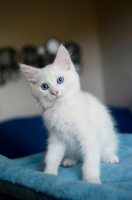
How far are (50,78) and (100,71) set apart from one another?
7.86ft

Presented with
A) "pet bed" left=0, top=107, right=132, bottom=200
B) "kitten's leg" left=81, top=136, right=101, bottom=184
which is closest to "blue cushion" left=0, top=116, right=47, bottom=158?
"pet bed" left=0, top=107, right=132, bottom=200

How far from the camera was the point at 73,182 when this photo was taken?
89 cm

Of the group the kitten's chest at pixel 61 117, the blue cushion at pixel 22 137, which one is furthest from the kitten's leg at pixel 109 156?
the blue cushion at pixel 22 137

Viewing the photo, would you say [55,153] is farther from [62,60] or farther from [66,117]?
[62,60]

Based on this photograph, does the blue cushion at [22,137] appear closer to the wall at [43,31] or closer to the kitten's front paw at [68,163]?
the wall at [43,31]

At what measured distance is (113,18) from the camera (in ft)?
10.2

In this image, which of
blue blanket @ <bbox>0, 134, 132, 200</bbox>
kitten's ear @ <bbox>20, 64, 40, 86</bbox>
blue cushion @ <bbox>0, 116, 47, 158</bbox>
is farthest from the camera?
blue cushion @ <bbox>0, 116, 47, 158</bbox>

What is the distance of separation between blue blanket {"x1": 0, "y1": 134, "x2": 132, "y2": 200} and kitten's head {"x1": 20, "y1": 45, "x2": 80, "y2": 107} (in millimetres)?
315

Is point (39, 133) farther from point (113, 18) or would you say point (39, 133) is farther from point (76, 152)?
point (113, 18)

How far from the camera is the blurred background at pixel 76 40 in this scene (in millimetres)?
2994

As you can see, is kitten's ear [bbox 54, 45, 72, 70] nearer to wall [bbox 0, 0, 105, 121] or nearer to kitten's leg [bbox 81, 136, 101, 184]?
kitten's leg [bbox 81, 136, 101, 184]

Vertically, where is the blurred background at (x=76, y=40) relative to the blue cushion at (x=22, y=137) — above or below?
above

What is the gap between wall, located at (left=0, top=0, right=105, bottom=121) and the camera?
303 cm

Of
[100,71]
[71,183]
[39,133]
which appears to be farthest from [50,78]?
[100,71]
